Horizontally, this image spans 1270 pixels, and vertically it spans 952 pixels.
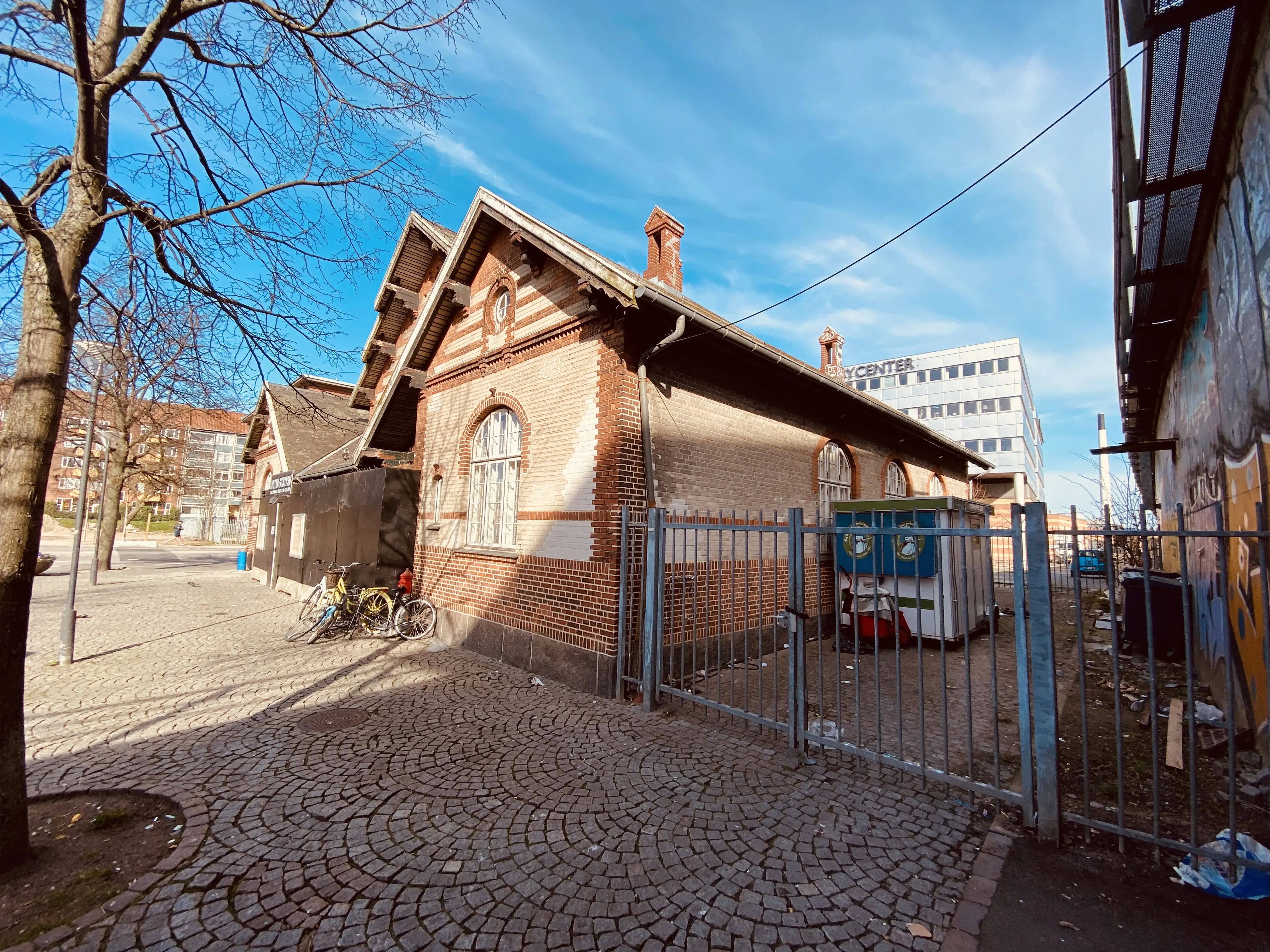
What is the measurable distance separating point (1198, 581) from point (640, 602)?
703 centimetres

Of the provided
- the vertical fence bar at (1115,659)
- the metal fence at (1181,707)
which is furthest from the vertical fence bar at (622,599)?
the vertical fence bar at (1115,659)

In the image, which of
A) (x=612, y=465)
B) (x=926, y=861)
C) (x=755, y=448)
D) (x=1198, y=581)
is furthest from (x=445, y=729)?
(x=1198, y=581)

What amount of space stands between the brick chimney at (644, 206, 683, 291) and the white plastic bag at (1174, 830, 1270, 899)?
9.59m

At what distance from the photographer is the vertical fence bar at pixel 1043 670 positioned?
3.20 m

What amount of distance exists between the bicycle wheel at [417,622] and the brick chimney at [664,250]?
7244 millimetres

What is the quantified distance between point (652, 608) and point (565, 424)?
2798mm

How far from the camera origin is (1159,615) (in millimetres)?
7621

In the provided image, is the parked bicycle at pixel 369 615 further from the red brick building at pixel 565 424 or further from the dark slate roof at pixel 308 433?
the dark slate roof at pixel 308 433

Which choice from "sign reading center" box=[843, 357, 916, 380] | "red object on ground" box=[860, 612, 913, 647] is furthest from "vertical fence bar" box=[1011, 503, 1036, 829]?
"sign reading center" box=[843, 357, 916, 380]

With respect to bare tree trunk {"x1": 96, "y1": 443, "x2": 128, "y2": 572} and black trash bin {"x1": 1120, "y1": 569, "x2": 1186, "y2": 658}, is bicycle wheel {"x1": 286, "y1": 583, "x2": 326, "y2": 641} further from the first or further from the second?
bare tree trunk {"x1": 96, "y1": 443, "x2": 128, "y2": 572}

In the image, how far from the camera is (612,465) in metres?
6.39

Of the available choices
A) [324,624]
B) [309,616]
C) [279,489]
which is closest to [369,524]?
[309,616]

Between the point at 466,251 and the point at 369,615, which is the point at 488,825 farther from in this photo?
the point at 466,251

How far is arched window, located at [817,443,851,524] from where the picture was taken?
33.8ft
